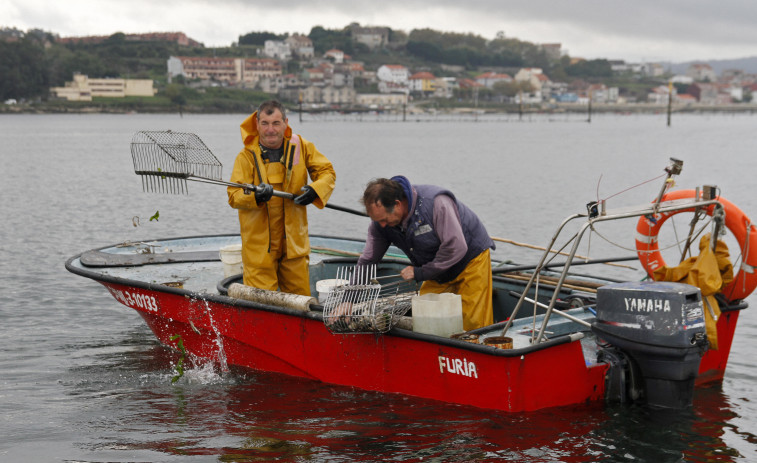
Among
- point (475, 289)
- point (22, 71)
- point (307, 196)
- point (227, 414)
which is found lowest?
point (227, 414)

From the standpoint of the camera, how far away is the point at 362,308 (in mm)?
6945

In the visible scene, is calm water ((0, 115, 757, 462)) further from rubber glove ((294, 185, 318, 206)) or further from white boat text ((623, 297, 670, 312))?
rubber glove ((294, 185, 318, 206))

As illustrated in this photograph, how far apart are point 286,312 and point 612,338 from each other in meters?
2.96

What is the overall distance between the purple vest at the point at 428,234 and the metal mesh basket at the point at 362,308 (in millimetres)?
421

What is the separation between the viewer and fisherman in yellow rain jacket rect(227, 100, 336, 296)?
775 centimetres

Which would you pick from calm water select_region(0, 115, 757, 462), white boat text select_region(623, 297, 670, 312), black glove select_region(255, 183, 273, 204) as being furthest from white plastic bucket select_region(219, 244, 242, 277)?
white boat text select_region(623, 297, 670, 312)

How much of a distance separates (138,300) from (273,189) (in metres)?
2.55

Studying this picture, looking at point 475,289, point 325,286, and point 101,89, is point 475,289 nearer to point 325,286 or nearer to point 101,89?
point 325,286

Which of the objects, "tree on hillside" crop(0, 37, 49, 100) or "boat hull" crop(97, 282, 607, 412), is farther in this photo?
"tree on hillside" crop(0, 37, 49, 100)

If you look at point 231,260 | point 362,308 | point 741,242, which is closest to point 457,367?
point 362,308

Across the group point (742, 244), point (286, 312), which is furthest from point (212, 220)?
point (742, 244)

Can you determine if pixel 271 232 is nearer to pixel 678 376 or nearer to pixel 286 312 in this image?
pixel 286 312

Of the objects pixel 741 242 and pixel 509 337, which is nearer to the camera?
pixel 509 337

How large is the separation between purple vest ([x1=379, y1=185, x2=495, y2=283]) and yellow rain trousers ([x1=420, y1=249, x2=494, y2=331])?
6cm
